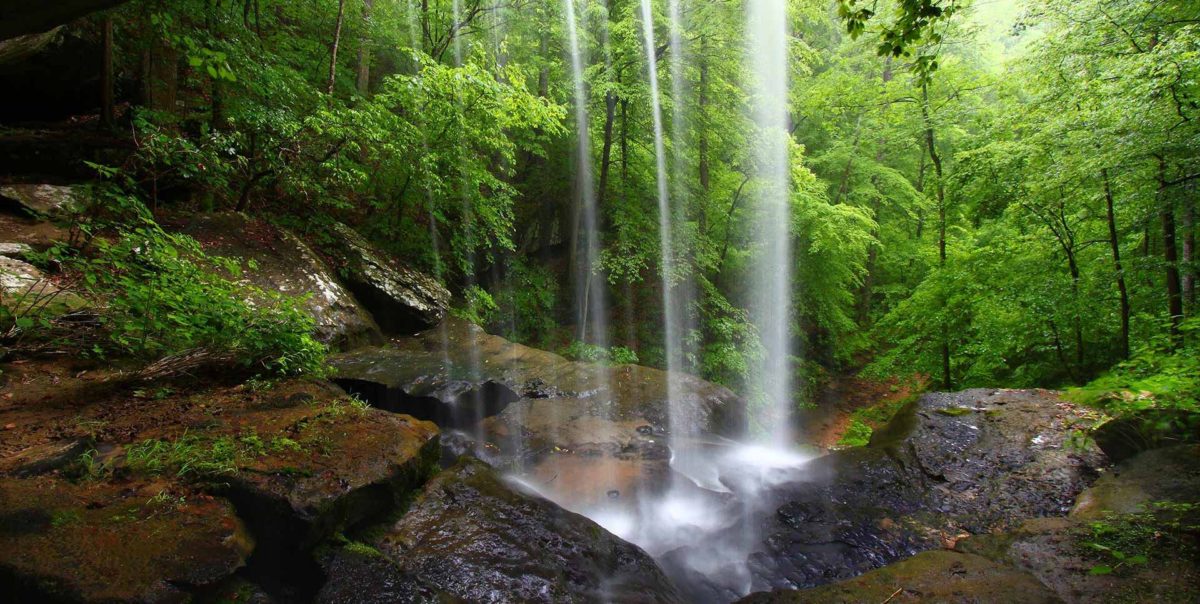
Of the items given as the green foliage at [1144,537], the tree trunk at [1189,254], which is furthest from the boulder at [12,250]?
the tree trunk at [1189,254]

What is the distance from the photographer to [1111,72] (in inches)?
215

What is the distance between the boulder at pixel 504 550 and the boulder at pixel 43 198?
16.8ft

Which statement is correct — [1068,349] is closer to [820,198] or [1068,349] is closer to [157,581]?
[820,198]

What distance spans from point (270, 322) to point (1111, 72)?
30.5 ft

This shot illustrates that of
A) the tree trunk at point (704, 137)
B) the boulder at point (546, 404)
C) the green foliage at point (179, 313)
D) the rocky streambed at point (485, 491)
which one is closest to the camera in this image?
the rocky streambed at point (485, 491)

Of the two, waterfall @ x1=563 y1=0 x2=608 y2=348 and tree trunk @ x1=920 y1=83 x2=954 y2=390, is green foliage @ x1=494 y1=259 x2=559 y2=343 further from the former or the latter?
tree trunk @ x1=920 y1=83 x2=954 y2=390

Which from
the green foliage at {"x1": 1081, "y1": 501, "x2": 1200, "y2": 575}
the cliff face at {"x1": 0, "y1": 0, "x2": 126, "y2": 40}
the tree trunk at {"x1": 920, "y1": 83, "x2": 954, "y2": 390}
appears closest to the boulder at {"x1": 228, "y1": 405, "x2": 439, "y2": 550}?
the cliff face at {"x1": 0, "y1": 0, "x2": 126, "y2": 40}

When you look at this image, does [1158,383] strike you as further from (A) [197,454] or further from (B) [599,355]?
(B) [599,355]

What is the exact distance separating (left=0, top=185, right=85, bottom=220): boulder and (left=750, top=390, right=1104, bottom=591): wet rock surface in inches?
327

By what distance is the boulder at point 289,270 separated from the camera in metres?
6.30

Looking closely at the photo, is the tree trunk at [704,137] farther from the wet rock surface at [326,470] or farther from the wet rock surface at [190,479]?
the wet rock surface at [190,479]

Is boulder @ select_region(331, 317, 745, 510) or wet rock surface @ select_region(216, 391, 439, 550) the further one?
boulder @ select_region(331, 317, 745, 510)

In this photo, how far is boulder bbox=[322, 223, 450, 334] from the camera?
7965 mm

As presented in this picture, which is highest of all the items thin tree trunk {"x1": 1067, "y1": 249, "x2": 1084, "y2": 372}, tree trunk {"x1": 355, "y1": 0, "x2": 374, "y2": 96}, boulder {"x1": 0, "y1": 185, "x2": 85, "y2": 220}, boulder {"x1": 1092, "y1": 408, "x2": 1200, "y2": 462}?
tree trunk {"x1": 355, "y1": 0, "x2": 374, "y2": 96}
